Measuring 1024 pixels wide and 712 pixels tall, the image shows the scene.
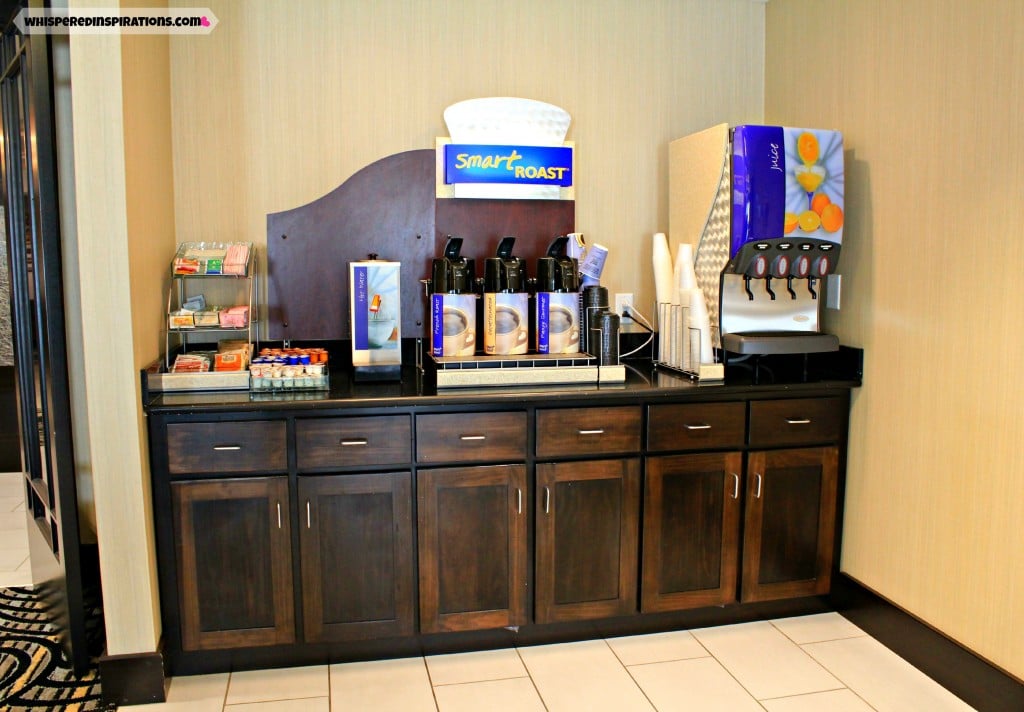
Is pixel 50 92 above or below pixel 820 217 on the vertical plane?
above

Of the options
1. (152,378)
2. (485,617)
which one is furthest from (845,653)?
(152,378)

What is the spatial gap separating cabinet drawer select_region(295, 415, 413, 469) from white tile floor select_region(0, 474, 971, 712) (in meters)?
0.70

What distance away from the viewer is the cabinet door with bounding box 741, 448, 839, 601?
2.92 meters

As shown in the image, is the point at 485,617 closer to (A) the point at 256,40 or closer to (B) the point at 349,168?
(B) the point at 349,168

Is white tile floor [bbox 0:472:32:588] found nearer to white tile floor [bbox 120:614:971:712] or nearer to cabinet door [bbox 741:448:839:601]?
white tile floor [bbox 120:614:971:712]

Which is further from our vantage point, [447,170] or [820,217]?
[447,170]

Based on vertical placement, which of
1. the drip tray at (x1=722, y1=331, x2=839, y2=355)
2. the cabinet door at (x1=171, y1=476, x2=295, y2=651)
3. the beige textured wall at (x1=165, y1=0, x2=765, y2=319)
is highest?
the beige textured wall at (x1=165, y1=0, x2=765, y2=319)

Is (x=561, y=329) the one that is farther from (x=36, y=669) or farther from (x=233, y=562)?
(x=36, y=669)

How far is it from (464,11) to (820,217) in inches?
61.8

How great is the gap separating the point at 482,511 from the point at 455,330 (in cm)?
64

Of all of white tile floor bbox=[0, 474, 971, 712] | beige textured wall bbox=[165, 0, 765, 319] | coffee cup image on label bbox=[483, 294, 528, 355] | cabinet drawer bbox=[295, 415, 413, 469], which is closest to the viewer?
white tile floor bbox=[0, 474, 971, 712]

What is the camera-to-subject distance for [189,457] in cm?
253

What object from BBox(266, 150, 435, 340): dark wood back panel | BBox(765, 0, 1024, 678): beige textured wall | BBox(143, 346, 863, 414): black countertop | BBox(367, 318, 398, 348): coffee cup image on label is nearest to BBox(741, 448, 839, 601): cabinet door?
→ BBox(765, 0, 1024, 678): beige textured wall

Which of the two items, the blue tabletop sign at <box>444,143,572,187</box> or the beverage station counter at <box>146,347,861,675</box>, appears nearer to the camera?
the beverage station counter at <box>146,347,861,675</box>
